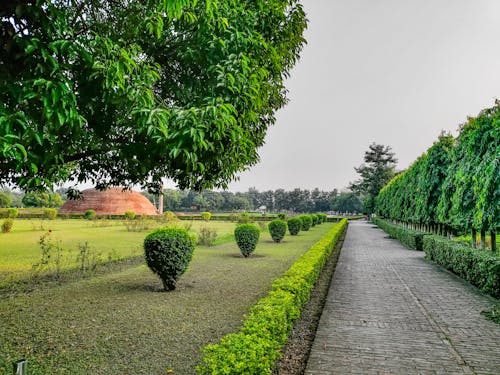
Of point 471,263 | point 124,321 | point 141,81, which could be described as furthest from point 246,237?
point 141,81

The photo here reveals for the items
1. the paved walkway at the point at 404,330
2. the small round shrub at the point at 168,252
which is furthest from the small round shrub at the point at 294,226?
the small round shrub at the point at 168,252

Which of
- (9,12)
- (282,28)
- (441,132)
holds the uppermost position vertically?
(441,132)

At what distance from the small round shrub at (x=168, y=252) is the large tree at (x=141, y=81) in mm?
2766

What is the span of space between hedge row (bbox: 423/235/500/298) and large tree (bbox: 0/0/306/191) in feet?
21.9

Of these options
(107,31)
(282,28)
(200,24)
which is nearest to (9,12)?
(107,31)

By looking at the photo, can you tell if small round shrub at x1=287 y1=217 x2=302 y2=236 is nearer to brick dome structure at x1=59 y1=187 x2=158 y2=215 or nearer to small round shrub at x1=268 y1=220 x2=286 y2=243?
small round shrub at x1=268 y1=220 x2=286 y2=243

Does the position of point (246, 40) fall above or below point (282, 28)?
below

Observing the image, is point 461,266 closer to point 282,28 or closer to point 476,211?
point 476,211

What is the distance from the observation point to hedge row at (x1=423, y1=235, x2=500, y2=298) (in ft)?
25.6

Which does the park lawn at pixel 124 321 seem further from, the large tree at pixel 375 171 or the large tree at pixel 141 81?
the large tree at pixel 375 171

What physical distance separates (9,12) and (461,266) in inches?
456

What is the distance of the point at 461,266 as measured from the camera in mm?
10055

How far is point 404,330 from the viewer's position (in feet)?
18.4

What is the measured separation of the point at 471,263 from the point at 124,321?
8933 millimetres
